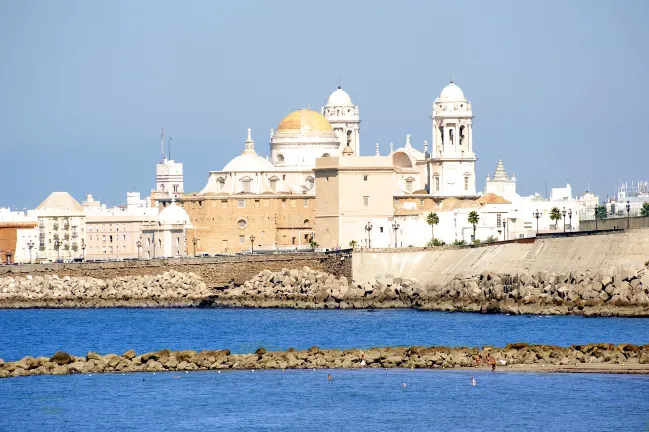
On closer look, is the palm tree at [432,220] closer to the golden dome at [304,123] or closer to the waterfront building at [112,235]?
the golden dome at [304,123]

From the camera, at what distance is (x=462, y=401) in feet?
173

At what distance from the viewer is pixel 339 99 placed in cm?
14412

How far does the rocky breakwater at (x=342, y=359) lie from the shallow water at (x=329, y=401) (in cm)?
106

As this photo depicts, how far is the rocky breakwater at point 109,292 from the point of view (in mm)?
105125

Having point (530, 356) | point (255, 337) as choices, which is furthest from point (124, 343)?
point (530, 356)

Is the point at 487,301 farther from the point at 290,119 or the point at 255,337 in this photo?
the point at 290,119

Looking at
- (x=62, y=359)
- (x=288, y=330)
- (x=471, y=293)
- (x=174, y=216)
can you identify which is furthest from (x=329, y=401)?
(x=174, y=216)

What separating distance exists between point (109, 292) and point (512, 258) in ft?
83.5

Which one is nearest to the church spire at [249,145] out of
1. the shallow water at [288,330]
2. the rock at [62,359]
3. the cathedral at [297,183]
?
the cathedral at [297,183]

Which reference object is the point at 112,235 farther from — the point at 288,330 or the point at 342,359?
the point at 342,359

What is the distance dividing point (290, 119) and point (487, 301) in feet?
167

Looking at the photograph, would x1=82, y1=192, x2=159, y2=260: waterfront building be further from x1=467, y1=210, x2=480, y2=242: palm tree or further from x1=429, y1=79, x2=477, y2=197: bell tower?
x1=467, y1=210, x2=480, y2=242: palm tree

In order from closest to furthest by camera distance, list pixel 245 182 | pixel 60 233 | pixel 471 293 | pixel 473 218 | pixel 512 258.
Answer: pixel 471 293
pixel 512 258
pixel 473 218
pixel 245 182
pixel 60 233

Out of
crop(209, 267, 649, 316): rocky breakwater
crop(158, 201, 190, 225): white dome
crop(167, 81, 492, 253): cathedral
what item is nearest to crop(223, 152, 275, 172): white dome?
crop(167, 81, 492, 253): cathedral
